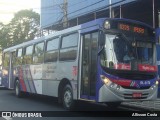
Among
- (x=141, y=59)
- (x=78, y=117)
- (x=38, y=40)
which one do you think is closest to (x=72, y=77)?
(x=78, y=117)

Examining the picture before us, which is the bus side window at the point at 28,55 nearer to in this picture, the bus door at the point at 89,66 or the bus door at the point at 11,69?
the bus door at the point at 11,69

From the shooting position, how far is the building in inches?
1027

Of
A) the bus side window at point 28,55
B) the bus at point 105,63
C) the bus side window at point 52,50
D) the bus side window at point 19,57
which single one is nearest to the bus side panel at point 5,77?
the bus side window at point 19,57

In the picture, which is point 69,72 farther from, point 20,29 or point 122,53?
point 20,29

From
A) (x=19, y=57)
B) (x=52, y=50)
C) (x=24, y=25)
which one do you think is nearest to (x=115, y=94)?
(x=52, y=50)

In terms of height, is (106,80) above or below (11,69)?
below

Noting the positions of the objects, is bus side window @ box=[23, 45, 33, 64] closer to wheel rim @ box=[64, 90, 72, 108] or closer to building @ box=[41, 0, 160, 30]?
wheel rim @ box=[64, 90, 72, 108]

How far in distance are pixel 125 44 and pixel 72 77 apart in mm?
2555

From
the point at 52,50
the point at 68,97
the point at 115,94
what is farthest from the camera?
the point at 52,50

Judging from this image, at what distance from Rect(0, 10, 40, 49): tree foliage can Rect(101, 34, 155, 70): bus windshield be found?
143 feet

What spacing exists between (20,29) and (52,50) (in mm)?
42579

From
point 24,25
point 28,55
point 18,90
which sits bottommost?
point 18,90

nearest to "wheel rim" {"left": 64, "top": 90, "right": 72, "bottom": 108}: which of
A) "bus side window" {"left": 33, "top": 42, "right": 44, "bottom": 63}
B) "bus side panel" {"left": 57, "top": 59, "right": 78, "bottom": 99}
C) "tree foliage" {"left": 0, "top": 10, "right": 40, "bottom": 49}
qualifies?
"bus side panel" {"left": 57, "top": 59, "right": 78, "bottom": 99}

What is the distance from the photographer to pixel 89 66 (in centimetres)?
1126
